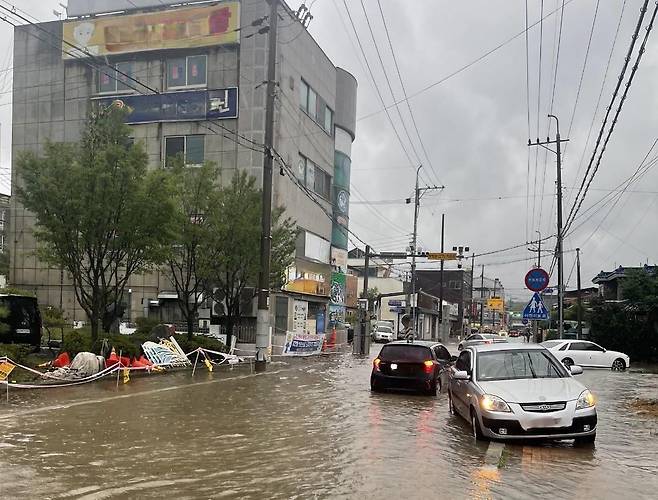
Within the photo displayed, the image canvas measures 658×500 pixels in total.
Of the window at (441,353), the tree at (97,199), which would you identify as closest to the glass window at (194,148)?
the tree at (97,199)

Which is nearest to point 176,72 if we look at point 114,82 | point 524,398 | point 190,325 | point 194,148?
point 114,82

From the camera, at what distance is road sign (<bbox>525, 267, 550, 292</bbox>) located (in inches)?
732

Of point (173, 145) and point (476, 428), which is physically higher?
point (173, 145)

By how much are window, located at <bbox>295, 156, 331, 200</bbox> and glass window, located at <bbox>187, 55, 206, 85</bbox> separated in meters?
7.34

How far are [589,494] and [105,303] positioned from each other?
15.8 meters

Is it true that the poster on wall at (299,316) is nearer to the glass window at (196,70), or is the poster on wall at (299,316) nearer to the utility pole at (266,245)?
the glass window at (196,70)

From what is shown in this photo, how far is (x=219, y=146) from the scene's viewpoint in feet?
121

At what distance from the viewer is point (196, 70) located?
3778 centimetres

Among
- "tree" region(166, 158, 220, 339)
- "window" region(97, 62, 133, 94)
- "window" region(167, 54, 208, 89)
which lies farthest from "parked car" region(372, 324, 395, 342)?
"tree" region(166, 158, 220, 339)

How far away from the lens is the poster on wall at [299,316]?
39.2 meters

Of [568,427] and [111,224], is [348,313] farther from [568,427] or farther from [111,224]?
[568,427]

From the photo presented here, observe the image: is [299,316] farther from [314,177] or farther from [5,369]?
[5,369]

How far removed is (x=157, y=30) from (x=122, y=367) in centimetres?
2638

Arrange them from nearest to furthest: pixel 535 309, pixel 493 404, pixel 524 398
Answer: pixel 524 398 → pixel 493 404 → pixel 535 309
